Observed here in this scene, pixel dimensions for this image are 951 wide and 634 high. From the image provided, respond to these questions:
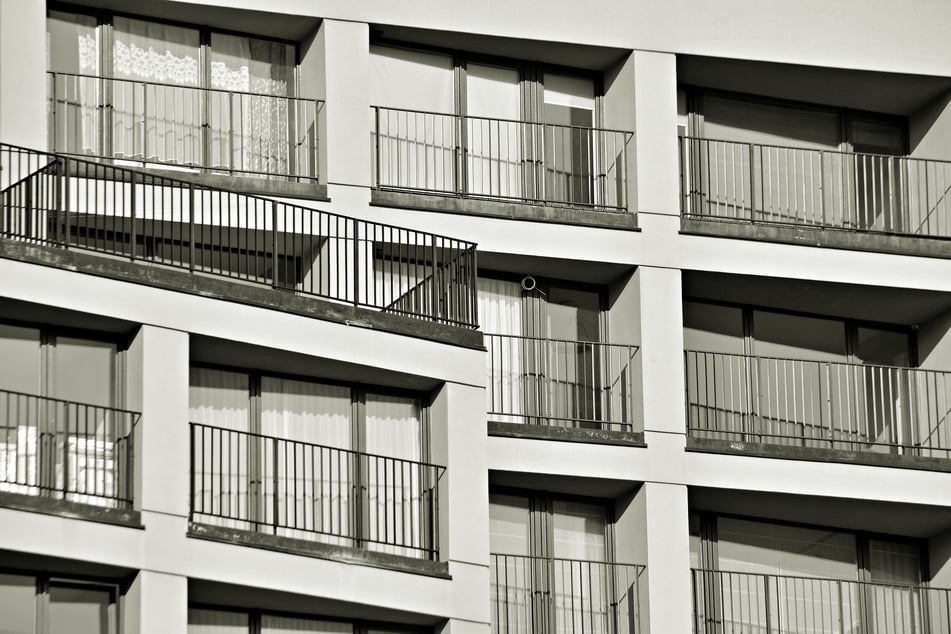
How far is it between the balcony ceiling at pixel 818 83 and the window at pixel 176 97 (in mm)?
6936

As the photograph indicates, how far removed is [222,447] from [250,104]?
23.9 ft

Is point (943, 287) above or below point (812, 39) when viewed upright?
below

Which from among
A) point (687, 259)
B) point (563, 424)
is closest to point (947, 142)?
point (687, 259)

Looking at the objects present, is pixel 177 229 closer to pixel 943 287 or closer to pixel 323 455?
pixel 323 455

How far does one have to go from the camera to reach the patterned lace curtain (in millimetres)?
41656

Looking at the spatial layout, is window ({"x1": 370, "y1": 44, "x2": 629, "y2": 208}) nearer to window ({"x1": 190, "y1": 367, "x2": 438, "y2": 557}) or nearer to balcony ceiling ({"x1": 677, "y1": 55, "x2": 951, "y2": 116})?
balcony ceiling ({"x1": 677, "y1": 55, "x2": 951, "y2": 116})

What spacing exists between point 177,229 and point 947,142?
14023 millimetres

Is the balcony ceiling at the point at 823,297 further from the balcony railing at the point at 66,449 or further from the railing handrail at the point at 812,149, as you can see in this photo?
the balcony railing at the point at 66,449

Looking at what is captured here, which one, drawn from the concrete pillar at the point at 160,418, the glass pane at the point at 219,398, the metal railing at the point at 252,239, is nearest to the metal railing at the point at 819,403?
the metal railing at the point at 252,239

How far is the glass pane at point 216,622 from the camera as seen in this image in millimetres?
36031

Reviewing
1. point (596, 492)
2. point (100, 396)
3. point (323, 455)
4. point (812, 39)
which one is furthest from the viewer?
point (812, 39)

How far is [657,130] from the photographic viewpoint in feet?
142

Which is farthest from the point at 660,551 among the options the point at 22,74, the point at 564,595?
the point at 22,74

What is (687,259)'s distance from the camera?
42656mm
